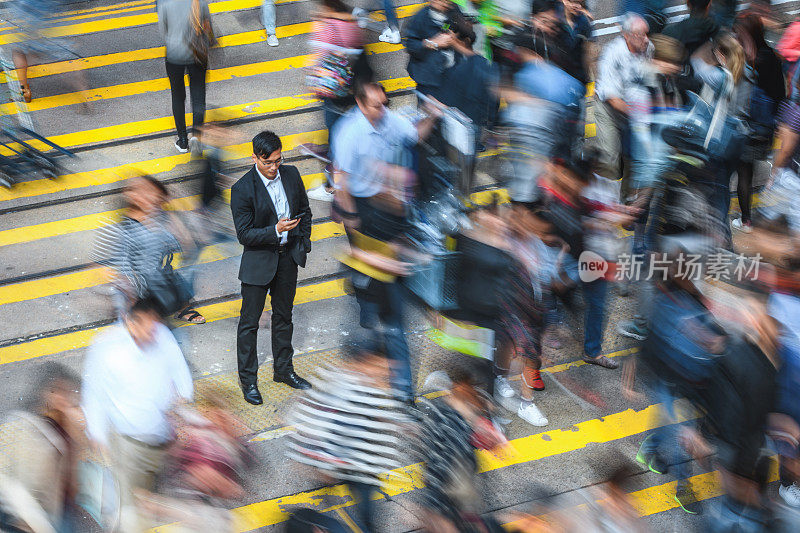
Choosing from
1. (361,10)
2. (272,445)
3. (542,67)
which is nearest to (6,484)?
(272,445)

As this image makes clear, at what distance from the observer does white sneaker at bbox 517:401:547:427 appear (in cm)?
718

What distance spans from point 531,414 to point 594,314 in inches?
38.3

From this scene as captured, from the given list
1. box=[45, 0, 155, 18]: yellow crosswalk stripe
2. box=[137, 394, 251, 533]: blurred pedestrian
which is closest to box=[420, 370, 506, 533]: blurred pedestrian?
box=[137, 394, 251, 533]: blurred pedestrian

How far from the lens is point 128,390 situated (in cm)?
533

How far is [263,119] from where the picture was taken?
36.5 feet

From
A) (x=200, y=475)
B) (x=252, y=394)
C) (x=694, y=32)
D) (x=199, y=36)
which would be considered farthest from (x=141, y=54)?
(x=200, y=475)

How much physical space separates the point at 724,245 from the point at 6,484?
552cm

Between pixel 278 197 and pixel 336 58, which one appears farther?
pixel 336 58

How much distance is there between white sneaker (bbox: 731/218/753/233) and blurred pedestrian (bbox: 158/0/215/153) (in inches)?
215

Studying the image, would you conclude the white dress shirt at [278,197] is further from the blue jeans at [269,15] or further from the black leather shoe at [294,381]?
the blue jeans at [269,15]

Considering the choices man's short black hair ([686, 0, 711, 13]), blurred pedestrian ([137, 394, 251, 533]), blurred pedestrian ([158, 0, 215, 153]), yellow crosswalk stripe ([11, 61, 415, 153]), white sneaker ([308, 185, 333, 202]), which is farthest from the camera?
yellow crosswalk stripe ([11, 61, 415, 153])

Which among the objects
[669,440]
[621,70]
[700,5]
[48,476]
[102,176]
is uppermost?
[700,5]

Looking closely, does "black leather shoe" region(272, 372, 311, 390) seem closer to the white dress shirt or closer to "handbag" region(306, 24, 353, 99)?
the white dress shirt

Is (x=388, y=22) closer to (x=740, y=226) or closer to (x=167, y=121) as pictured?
(x=167, y=121)
